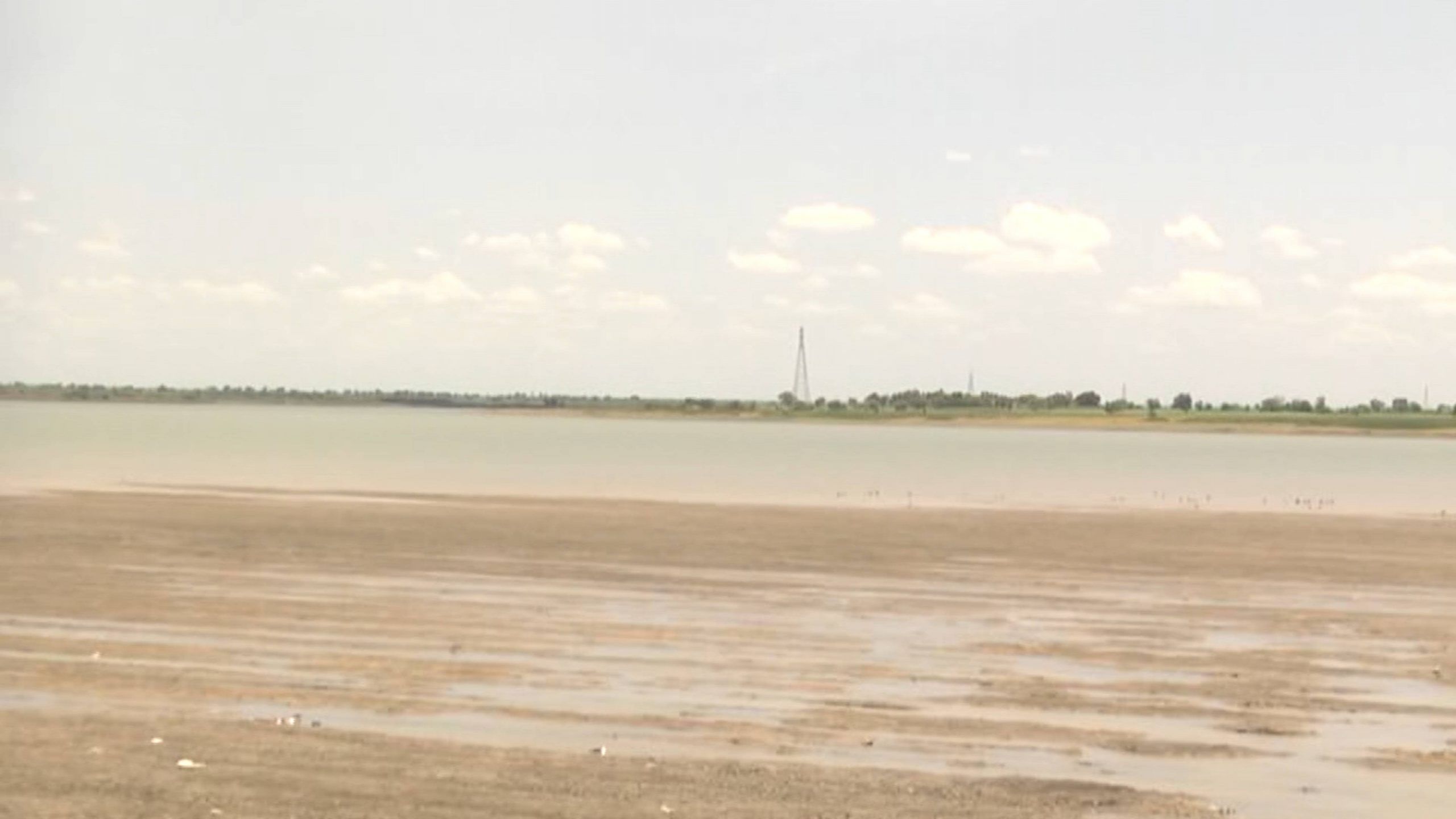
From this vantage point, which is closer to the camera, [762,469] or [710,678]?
[710,678]

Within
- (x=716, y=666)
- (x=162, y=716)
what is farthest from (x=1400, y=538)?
(x=162, y=716)

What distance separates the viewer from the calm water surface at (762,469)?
69625mm

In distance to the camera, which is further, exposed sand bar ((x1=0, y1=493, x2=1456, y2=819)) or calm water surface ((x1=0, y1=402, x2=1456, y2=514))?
calm water surface ((x1=0, y1=402, x2=1456, y2=514))

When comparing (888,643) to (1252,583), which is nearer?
(888,643)

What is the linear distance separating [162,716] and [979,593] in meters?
18.4

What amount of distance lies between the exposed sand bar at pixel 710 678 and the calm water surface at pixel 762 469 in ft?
82.6

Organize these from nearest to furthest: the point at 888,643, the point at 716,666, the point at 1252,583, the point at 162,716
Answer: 1. the point at 162,716
2. the point at 716,666
3. the point at 888,643
4. the point at 1252,583

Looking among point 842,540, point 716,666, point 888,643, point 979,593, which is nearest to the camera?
point 716,666

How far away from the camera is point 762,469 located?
96.1 metres

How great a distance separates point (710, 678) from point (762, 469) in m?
73.5

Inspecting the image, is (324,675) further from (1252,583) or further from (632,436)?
(632,436)

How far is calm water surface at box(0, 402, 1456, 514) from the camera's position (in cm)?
Result: 6962

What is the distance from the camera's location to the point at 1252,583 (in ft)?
123

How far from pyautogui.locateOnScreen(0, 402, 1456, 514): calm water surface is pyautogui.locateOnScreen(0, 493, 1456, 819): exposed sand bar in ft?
82.6
